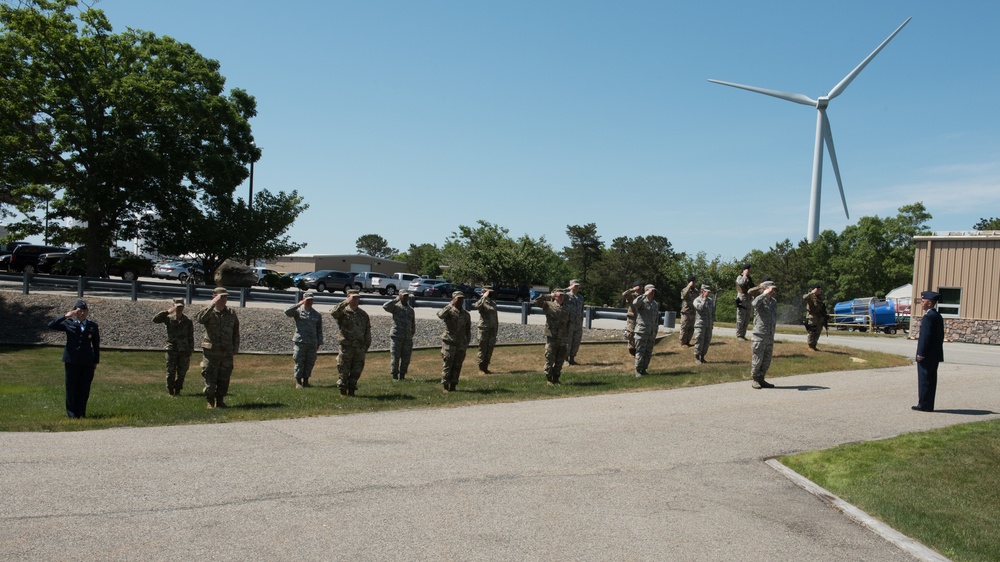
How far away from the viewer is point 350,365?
44.3 ft

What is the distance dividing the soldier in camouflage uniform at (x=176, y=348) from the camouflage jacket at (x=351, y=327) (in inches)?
133

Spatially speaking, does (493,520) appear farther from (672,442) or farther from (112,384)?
(112,384)

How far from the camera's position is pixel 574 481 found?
7.16 meters

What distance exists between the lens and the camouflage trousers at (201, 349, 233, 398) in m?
11.8

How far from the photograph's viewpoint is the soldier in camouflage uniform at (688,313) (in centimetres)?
1995

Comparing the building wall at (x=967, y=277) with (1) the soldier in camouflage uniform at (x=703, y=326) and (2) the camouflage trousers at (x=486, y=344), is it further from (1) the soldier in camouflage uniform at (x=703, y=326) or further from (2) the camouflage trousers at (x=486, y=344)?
(2) the camouflage trousers at (x=486, y=344)

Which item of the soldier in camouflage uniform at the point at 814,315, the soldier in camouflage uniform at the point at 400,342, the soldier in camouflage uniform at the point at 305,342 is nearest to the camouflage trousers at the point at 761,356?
the soldier in camouflage uniform at the point at 814,315

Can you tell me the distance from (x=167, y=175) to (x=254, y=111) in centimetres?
910

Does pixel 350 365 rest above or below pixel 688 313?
below

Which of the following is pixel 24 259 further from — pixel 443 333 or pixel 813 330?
pixel 813 330

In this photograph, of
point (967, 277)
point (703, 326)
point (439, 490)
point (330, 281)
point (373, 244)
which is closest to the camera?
point (439, 490)

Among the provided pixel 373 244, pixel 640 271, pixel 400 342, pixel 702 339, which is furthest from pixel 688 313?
pixel 373 244

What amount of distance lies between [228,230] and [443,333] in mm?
30413

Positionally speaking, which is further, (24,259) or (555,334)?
(24,259)
